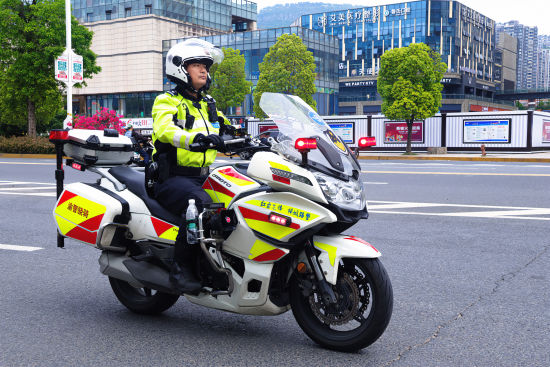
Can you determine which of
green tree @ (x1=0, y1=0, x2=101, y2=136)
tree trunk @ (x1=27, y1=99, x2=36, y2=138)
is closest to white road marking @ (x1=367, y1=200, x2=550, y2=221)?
green tree @ (x1=0, y1=0, x2=101, y2=136)

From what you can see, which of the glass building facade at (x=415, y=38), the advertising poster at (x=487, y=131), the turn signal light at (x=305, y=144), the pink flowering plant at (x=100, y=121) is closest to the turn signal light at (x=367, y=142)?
the turn signal light at (x=305, y=144)

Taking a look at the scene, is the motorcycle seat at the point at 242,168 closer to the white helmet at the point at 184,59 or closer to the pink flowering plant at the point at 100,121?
the white helmet at the point at 184,59

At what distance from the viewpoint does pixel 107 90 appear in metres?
71.1

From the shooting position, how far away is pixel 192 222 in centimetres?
349

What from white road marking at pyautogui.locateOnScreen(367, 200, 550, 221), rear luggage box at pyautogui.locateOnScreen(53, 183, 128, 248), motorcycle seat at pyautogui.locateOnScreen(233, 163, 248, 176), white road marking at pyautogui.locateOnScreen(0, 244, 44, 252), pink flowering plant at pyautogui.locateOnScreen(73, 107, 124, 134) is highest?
pink flowering plant at pyautogui.locateOnScreen(73, 107, 124, 134)

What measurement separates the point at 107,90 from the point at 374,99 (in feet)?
147

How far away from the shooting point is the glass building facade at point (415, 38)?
94562 millimetres

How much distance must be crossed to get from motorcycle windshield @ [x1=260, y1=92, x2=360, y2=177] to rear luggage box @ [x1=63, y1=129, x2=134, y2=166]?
54.0 inches

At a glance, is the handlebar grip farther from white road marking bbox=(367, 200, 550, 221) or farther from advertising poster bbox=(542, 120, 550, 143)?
advertising poster bbox=(542, 120, 550, 143)

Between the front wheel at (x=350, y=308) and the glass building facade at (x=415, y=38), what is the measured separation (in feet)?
283

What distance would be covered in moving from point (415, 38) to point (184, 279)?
10003cm

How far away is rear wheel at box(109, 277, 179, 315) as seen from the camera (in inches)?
164

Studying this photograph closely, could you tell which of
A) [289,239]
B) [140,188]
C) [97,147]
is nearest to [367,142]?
[289,239]

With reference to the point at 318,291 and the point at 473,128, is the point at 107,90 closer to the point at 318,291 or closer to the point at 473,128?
the point at 473,128
